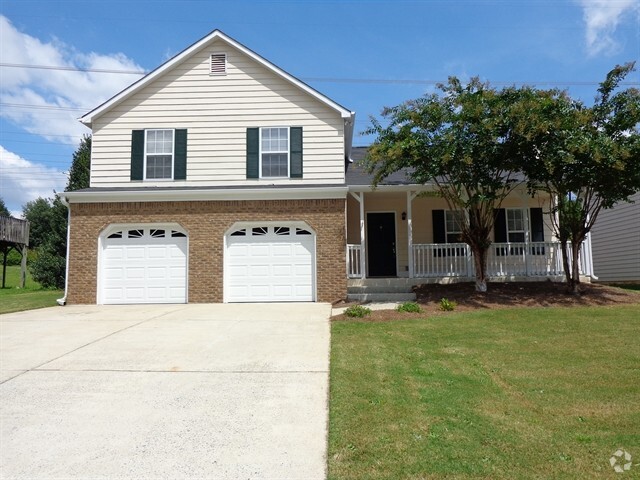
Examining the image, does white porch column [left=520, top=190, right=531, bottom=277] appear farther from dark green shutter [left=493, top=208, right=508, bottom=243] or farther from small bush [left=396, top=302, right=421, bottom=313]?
small bush [left=396, top=302, right=421, bottom=313]

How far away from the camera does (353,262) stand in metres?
14.5

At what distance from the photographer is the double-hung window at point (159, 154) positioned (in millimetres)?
14367

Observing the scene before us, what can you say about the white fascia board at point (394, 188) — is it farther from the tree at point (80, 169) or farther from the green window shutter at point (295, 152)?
the tree at point (80, 169)

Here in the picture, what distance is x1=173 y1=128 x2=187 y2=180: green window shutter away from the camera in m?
14.3

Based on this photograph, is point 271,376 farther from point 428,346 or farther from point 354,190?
point 354,190

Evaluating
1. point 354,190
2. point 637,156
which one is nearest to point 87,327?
point 354,190

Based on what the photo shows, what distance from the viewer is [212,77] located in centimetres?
1467

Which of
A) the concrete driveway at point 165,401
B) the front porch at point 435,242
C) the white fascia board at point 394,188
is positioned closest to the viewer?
the concrete driveway at point 165,401

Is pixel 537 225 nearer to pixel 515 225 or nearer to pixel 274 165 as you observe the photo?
pixel 515 225

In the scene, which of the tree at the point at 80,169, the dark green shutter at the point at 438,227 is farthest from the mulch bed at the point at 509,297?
the tree at the point at 80,169

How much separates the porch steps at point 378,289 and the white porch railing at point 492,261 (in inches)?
16.4

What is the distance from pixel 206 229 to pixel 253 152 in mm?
2735

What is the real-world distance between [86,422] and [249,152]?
1069cm

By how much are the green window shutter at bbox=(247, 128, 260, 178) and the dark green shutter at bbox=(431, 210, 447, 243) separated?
6.20 m
